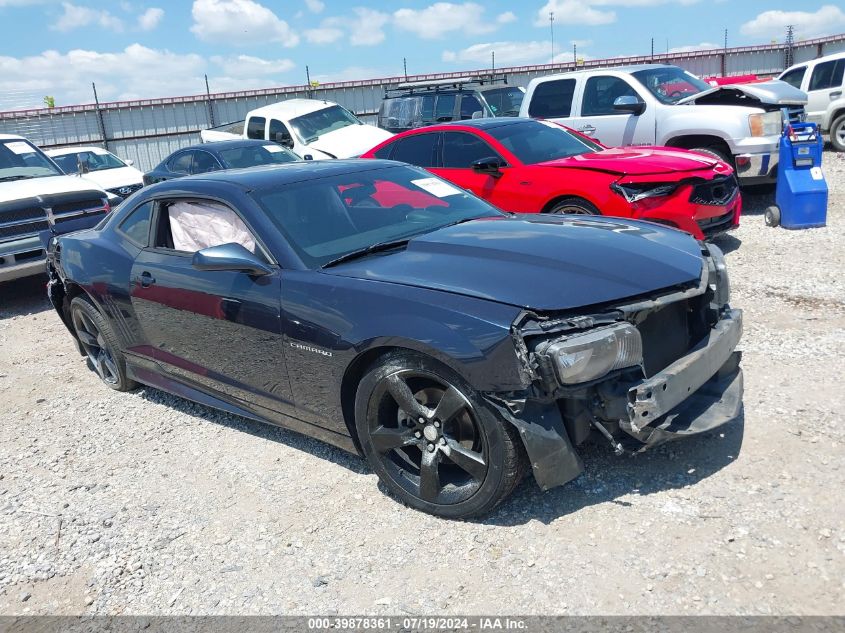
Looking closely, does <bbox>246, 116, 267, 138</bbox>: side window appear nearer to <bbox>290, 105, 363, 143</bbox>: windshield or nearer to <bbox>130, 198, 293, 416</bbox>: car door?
<bbox>290, 105, 363, 143</bbox>: windshield

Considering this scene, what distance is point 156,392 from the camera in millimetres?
5270

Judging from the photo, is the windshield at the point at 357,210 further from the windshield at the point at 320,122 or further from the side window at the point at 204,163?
the windshield at the point at 320,122

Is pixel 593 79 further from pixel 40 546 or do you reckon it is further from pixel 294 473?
pixel 40 546

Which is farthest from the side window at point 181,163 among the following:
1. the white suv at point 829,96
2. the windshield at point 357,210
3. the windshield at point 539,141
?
the white suv at point 829,96

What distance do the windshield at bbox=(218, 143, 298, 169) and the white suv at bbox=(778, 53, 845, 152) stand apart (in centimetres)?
993

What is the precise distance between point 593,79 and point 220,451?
7911 millimetres

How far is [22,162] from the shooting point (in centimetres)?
894

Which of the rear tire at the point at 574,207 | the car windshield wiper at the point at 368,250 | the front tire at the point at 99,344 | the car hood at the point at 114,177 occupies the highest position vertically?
the car windshield wiper at the point at 368,250

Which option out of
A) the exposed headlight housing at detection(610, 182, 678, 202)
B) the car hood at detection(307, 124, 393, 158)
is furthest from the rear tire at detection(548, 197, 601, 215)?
the car hood at detection(307, 124, 393, 158)

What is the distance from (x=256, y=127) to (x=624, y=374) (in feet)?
40.2

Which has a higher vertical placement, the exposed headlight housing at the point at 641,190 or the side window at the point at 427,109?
the side window at the point at 427,109

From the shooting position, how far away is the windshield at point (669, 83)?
9.49 m

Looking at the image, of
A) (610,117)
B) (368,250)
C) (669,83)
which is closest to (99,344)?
(368,250)

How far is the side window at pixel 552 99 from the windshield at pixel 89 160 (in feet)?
27.4
